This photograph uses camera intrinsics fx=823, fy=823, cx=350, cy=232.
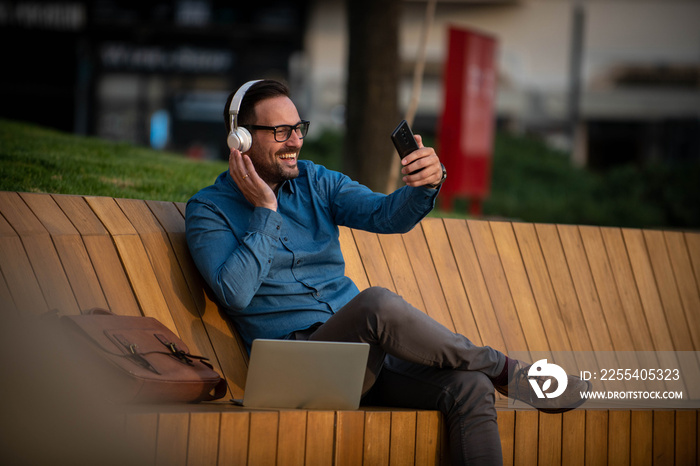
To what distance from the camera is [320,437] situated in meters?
2.90

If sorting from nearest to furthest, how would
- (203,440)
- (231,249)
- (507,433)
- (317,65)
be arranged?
(203,440) < (507,433) < (231,249) < (317,65)

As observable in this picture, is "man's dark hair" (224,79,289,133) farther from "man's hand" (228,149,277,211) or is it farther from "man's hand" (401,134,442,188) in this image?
"man's hand" (401,134,442,188)

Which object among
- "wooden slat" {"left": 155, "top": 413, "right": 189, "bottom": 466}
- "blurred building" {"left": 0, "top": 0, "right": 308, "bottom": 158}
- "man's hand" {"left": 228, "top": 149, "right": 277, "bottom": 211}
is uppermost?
"blurred building" {"left": 0, "top": 0, "right": 308, "bottom": 158}

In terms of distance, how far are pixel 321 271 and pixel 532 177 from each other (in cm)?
1201

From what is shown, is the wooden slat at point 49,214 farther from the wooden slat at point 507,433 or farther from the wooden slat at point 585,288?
the wooden slat at point 585,288

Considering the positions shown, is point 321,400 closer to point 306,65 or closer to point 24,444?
point 24,444

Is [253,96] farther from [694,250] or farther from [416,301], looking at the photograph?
[694,250]

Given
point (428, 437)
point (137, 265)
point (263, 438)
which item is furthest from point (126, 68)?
point (263, 438)

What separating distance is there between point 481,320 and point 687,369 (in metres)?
1.41

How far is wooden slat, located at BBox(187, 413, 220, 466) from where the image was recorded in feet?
8.75

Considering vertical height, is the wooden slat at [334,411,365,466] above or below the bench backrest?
below

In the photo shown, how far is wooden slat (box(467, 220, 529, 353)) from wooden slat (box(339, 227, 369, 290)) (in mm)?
724

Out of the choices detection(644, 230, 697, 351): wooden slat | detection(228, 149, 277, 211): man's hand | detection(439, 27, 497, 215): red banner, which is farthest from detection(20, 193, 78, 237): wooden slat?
detection(439, 27, 497, 215): red banner

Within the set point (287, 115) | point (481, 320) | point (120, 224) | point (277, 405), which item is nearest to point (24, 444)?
point (277, 405)
